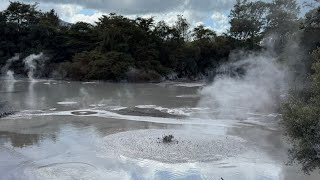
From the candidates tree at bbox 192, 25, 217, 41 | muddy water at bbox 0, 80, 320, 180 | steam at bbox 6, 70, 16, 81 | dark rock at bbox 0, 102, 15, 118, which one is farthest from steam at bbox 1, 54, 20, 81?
dark rock at bbox 0, 102, 15, 118

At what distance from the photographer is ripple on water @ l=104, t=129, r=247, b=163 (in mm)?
13141

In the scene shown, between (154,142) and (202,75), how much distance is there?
106ft

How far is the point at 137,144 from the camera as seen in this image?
1467 centimetres

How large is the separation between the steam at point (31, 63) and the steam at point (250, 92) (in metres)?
21.1

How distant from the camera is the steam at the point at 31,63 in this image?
4625cm

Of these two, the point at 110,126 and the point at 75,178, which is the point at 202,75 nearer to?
the point at 110,126

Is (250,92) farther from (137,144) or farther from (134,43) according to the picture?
(134,43)

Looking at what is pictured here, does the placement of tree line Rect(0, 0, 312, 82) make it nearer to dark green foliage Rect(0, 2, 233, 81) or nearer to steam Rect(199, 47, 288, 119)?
dark green foliage Rect(0, 2, 233, 81)

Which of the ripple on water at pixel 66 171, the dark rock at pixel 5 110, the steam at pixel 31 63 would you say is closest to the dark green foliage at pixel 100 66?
the steam at pixel 31 63

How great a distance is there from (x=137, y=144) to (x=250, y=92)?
50.1 feet

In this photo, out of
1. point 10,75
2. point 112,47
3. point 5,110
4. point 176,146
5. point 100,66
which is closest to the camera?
point 176,146

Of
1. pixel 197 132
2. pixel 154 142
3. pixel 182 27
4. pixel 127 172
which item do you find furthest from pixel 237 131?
pixel 182 27

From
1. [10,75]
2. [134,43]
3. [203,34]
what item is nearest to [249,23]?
[203,34]

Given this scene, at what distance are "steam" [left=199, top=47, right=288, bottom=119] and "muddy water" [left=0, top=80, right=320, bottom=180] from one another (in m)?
1.06
